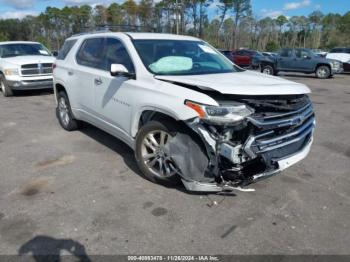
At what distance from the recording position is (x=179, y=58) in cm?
477

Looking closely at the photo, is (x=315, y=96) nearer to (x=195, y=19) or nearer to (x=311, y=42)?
(x=195, y=19)

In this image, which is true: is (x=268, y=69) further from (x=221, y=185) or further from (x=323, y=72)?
(x=221, y=185)

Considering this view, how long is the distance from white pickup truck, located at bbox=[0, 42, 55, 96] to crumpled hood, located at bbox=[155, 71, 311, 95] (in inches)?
324

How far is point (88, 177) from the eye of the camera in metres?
4.66

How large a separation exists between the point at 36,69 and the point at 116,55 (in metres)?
7.24

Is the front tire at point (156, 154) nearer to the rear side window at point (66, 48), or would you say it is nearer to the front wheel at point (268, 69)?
the rear side window at point (66, 48)

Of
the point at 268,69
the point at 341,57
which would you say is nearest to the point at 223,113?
the point at 268,69

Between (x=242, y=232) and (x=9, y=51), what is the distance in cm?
1121

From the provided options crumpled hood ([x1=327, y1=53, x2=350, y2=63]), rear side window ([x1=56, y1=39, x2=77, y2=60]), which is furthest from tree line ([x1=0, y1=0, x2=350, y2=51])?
rear side window ([x1=56, y1=39, x2=77, y2=60])

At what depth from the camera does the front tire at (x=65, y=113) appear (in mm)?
6605

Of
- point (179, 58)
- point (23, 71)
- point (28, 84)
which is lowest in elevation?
point (28, 84)

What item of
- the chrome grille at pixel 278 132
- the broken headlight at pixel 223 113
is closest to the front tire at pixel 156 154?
the broken headlight at pixel 223 113

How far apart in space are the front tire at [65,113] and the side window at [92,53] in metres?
0.99

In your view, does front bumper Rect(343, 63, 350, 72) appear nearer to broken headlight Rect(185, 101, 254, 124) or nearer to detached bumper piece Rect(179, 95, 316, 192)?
detached bumper piece Rect(179, 95, 316, 192)
